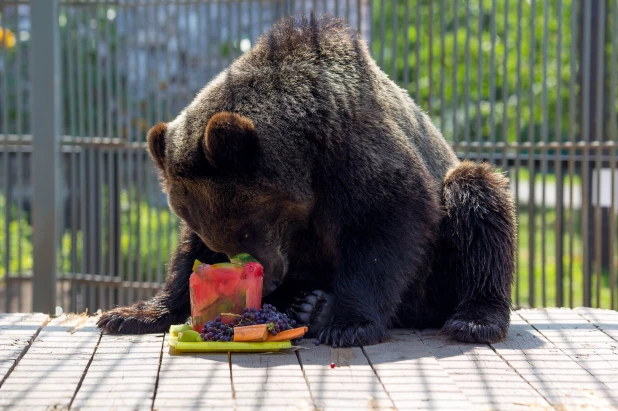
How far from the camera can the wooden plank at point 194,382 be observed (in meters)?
3.37

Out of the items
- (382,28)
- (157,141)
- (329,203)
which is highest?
(382,28)

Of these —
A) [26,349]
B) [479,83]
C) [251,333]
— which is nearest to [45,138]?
[26,349]

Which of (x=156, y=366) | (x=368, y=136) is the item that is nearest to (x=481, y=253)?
(x=368, y=136)

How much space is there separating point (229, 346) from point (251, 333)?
134 mm

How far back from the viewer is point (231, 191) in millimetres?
4848

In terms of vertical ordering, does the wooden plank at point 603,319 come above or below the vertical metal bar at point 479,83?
below

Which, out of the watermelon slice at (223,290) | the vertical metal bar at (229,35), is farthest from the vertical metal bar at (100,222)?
the watermelon slice at (223,290)

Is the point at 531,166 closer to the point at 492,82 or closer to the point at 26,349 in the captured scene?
the point at 492,82

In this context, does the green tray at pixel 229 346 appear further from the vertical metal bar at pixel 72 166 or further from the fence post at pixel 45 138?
the vertical metal bar at pixel 72 166

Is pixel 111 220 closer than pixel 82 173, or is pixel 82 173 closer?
pixel 111 220

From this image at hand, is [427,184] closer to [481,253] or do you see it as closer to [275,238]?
[481,253]

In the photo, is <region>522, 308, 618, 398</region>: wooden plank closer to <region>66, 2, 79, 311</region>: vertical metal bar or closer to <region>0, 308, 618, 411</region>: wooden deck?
<region>0, 308, 618, 411</region>: wooden deck

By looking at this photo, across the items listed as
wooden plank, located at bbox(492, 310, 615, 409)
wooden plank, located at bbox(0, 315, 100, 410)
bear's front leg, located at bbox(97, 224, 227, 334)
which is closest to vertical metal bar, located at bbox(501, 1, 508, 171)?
wooden plank, located at bbox(492, 310, 615, 409)

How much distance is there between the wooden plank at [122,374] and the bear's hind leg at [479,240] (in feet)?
5.75
